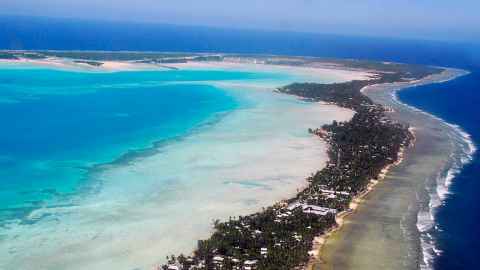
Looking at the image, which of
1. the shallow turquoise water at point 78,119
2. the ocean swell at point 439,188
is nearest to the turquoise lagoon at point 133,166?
the shallow turquoise water at point 78,119

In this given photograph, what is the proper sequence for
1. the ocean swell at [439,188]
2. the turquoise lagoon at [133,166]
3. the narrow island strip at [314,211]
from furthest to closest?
the ocean swell at [439,188]
the turquoise lagoon at [133,166]
the narrow island strip at [314,211]

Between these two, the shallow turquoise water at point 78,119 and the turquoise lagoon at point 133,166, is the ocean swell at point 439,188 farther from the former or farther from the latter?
the shallow turquoise water at point 78,119

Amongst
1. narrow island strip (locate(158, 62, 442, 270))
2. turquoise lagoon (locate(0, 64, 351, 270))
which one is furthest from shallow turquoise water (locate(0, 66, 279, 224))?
narrow island strip (locate(158, 62, 442, 270))

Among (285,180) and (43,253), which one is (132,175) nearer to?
(285,180)

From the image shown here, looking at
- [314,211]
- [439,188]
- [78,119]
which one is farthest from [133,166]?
[439,188]

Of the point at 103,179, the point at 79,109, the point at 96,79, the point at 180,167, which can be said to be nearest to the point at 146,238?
the point at 103,179

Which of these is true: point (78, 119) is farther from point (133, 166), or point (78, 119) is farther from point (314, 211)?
point (314, 211)

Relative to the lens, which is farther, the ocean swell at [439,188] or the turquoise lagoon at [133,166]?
the ocean swell at [439,188]
